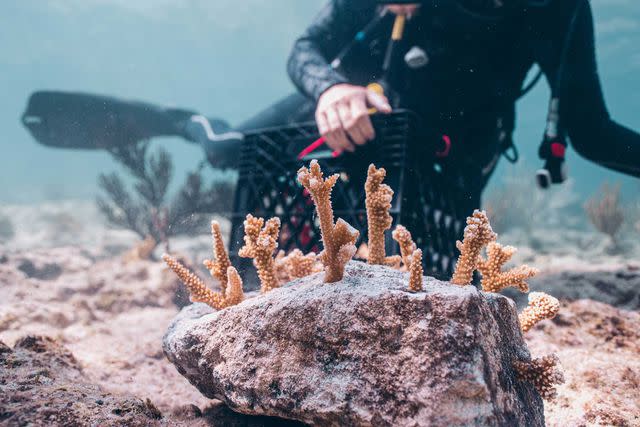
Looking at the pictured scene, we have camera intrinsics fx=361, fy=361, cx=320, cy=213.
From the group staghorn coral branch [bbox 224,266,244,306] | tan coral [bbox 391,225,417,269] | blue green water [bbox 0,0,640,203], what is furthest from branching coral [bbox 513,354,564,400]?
blue green water [bbox 0,0,640,203]

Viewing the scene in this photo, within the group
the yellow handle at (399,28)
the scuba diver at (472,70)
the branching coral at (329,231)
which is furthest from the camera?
the yellow handle at (399,28)

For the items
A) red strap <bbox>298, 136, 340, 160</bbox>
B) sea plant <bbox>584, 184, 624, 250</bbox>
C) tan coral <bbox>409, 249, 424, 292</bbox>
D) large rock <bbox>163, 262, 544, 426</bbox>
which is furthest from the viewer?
sea plant <bbox>584, 184, 624, 250</bbox>

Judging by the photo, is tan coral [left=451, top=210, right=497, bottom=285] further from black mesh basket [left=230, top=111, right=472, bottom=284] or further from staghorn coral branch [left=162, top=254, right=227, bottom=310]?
staghorn coral branch [left=162, top=254, right=227, bottom=310]

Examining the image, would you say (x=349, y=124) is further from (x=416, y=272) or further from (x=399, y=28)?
(x=399, y=28)

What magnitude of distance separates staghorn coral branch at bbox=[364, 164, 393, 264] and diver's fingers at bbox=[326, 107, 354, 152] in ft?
2.74

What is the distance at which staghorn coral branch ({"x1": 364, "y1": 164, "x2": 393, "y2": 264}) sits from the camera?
143 cm

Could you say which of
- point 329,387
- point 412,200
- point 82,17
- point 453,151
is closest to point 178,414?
point 329,387

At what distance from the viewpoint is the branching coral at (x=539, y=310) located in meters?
1.45

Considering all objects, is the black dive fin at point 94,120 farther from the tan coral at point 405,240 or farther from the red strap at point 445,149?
the tan coral at point 405,240

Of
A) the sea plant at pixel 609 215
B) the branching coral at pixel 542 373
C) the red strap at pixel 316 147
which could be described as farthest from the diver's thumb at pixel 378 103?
the sea plant at pixel 609 215

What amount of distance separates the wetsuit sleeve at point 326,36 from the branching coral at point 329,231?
1.95m

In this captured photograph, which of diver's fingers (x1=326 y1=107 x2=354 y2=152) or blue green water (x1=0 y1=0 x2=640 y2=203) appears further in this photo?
blue green water (x1=0 y1=0 x2=640 y2=203)

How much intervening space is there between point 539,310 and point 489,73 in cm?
256

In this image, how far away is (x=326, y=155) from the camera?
2.69 m
